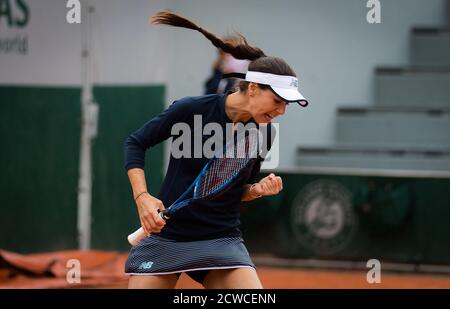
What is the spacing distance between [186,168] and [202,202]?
18 cm

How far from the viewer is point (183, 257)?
14.9 feet

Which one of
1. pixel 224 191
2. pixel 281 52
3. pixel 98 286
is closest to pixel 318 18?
pixel 281 52

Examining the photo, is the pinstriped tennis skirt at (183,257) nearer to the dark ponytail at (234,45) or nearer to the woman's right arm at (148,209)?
the woman's right arm at (148,209)

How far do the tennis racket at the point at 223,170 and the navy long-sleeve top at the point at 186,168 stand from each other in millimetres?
43

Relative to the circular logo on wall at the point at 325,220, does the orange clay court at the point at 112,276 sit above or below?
below

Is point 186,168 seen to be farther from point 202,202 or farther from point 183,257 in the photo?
point 183,257

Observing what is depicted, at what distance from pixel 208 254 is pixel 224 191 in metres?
0.30

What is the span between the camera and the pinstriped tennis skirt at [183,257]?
4.55 metres

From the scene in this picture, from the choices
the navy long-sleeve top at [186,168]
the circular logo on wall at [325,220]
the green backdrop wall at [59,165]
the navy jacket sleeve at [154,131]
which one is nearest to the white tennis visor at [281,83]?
the navy long-sleeve top at [186,168]

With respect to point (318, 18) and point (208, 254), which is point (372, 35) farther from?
point (208, 254)

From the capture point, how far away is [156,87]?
10500mm

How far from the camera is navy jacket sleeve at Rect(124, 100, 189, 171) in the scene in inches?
179

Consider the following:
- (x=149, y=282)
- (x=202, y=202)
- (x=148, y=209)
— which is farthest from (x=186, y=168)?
(x=149, y=282)

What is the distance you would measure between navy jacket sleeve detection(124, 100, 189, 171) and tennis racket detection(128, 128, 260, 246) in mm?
250
